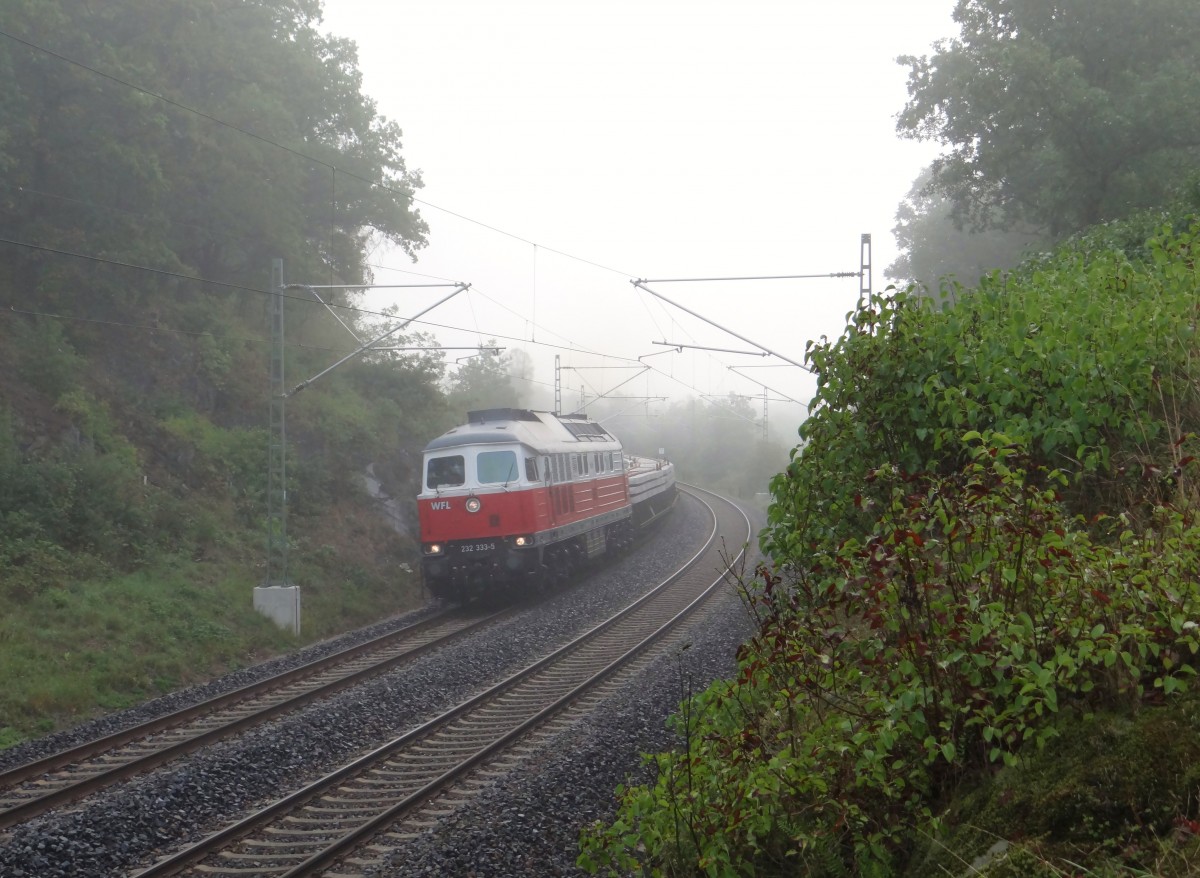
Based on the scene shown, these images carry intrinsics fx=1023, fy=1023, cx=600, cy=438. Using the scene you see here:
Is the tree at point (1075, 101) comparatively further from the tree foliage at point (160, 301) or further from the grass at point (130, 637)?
the grass at point (130, 637)

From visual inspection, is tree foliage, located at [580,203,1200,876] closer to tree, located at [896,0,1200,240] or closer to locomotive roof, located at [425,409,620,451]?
locomotive roof, located at [425,409,620,451]

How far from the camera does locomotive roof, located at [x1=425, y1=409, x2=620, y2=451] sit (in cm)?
2000

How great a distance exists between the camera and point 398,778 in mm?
9477

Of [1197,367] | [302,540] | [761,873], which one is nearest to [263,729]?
[761,873]

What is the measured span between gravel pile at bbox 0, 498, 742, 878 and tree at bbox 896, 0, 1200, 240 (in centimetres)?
1355

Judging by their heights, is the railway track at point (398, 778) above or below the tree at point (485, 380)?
below

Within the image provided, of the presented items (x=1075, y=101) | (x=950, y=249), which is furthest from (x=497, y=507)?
(x=950, y=249)

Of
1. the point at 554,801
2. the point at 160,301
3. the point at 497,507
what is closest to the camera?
the point at 554,801

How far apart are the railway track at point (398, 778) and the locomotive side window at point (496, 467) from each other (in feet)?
13.9

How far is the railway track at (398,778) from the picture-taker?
24.3 feet

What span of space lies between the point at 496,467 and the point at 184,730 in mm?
9199

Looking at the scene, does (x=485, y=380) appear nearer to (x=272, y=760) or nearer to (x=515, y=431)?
(x=515, y=431)

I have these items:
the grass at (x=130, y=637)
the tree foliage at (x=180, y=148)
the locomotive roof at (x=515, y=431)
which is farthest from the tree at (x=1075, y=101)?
the grass at (x=130, y=637)

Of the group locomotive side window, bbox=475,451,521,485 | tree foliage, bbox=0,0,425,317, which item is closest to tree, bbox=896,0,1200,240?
locomotive side window, bbox=475,451,521,485
